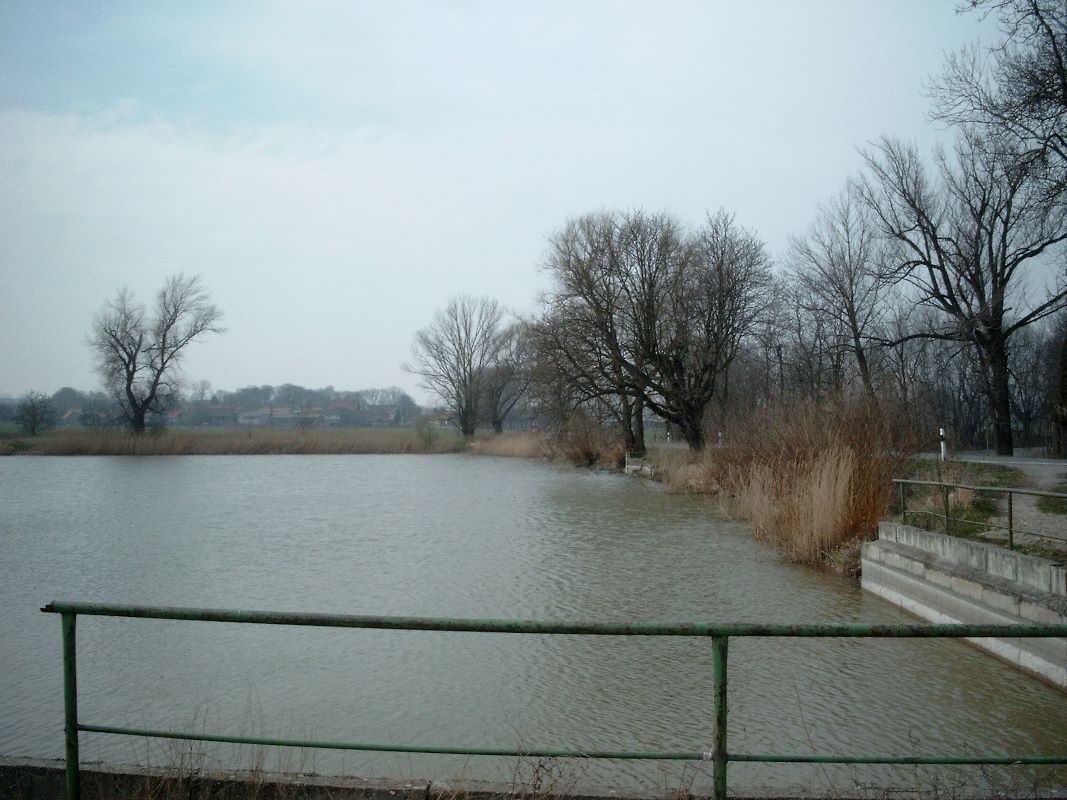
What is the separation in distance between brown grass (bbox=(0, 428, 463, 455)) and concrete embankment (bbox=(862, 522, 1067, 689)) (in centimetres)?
4281

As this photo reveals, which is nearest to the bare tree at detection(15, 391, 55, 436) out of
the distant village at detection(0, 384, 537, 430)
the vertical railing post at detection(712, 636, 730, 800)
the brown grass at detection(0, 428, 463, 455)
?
the brown grass at detection(0, 428, 463, 455)

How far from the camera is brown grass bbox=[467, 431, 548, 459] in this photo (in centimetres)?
4452

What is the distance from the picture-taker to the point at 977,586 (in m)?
7.77

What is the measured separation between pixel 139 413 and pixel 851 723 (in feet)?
171

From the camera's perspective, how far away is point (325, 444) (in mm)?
50062

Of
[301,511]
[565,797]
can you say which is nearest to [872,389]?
[565,797]

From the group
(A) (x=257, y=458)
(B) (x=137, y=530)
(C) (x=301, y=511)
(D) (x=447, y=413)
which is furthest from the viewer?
(D) (x=447, y=413)

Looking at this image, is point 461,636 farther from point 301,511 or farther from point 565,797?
point 301,511

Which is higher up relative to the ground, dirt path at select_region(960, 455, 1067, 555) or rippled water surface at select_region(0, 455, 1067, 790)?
dirt path at select_region(960, 455, 1067, 555)

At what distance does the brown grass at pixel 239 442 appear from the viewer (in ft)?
151

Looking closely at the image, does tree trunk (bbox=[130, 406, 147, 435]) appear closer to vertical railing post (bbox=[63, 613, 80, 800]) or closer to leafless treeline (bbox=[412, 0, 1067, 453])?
leafless treeline (bbox=[412, 0, 1067, 453])

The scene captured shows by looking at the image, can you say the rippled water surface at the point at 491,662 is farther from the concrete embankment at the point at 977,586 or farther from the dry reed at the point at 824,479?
the dry reed at the point at 824,479

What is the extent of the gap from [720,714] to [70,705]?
2.60 metres

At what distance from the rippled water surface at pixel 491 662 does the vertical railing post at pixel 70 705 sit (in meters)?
1.50
